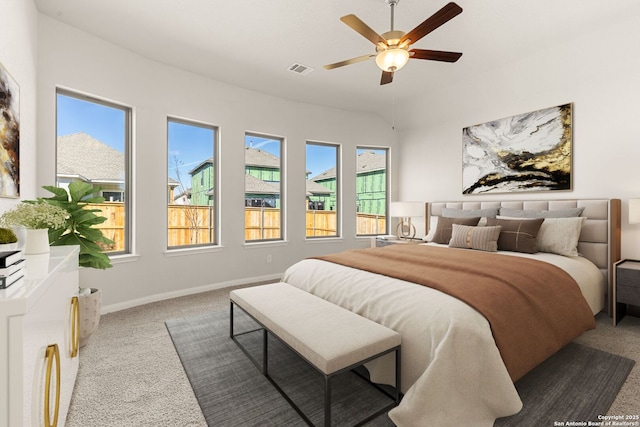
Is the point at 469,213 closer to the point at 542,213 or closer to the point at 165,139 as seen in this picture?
the point at 542,213

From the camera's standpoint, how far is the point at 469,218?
371 centimetres

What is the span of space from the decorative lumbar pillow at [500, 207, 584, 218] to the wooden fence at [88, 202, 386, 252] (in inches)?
87.0

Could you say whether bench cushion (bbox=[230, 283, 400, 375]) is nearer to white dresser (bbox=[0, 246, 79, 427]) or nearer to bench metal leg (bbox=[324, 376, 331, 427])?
bench metal leg (bbox=[324, 376, 331, 427])

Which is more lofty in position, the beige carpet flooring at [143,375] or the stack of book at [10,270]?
the stack of book at [10,270]

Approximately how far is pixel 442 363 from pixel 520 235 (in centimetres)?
230

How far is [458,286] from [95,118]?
12.6 feet

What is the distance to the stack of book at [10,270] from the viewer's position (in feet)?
3.08

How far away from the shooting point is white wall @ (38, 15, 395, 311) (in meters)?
2.89

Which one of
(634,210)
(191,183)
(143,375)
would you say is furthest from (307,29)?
(634,210)

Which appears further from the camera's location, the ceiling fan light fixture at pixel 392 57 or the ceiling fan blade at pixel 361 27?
the ceiling fan light fixture at pixel 392 57

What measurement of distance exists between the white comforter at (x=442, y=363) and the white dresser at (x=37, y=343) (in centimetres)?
141

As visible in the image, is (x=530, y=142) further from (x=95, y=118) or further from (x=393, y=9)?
(x=95, y=118)

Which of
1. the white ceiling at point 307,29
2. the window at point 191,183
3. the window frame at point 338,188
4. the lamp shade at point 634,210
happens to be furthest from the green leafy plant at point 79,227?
the lamp shade at point 634,210

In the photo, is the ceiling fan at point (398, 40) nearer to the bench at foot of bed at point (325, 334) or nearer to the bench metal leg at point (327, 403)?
the bench at foot of bed at point (325, 334)
